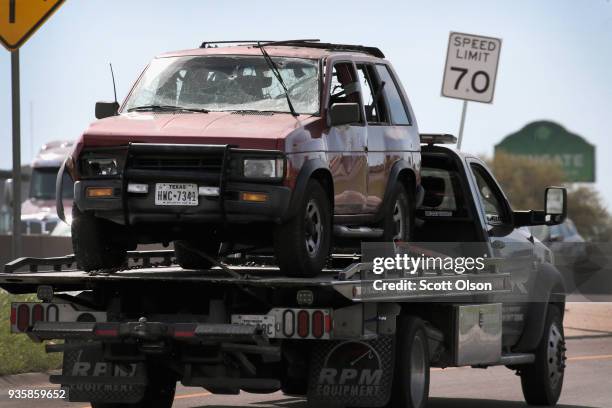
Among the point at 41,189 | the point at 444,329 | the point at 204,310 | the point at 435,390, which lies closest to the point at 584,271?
the point at 435,390

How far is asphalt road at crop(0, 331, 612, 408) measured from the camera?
15.2m

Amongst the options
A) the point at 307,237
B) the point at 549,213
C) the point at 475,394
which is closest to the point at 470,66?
the point at 475,394

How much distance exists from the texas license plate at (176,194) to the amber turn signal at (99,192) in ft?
1.15

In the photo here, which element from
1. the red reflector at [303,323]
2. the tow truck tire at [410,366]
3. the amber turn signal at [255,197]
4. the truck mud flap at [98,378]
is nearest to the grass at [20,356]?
the truck mud flap at [98,378]

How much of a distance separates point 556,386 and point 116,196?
5.14 m

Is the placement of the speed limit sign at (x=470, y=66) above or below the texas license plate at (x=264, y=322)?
above

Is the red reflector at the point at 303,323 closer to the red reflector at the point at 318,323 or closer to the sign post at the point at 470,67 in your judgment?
the red reflector at the point at 318,323

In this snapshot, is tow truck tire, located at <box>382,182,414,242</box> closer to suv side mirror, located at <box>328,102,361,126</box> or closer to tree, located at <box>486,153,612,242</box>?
suv side mirror, located at <box>328,102,361,126</box>

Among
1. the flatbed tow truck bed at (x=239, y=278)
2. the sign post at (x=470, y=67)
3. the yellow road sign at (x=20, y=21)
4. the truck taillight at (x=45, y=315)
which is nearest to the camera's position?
the flatbed tow truck bed at (x=239, y=278)

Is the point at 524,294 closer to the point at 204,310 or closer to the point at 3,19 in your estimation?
the point at 204,310

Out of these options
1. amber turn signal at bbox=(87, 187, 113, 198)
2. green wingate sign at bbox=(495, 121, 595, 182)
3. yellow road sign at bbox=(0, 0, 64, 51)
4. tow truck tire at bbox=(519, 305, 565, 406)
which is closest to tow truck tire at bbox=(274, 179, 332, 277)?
amber turn signal at bbox=(87, 187, 113, 198)

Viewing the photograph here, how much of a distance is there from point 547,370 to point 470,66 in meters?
9.72

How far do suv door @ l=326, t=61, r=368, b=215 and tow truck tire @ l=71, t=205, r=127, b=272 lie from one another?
1.65 m

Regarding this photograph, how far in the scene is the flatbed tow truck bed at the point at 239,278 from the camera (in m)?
11.7
